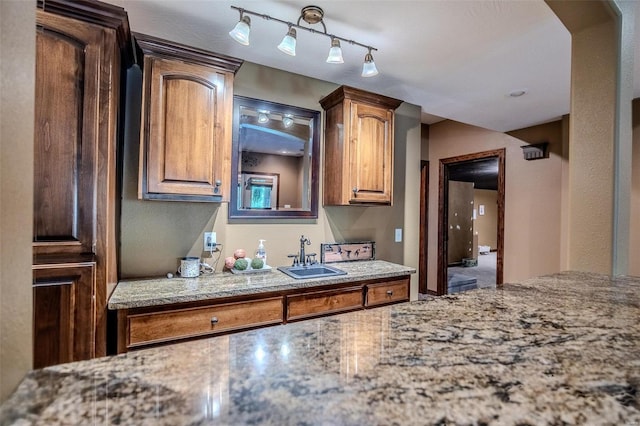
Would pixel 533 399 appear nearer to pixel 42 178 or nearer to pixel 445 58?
pixel 42 178

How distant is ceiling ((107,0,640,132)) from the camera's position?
5.68ft

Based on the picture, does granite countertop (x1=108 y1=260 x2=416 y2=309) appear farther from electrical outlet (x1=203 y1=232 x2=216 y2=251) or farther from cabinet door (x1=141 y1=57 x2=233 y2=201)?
cabinet door (x1=141 y1=57 x2=233 y2=201)

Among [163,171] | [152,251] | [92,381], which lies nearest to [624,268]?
[92,381]

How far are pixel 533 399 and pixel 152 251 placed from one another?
2.15 meters

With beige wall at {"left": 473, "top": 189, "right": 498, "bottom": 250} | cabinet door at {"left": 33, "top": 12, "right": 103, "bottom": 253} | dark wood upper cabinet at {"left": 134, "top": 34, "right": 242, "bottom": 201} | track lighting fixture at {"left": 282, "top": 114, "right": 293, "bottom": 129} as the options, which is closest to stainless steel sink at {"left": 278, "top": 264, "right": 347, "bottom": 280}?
dark wood upper cabinet at {"left": 134, "top": 34, "right": 242, "bottom": 201}

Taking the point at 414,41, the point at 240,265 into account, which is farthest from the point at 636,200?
the point at 240,265

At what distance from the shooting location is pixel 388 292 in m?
2.40

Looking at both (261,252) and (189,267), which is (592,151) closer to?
(261,252)

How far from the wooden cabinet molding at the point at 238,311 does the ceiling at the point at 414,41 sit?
162 centimetres

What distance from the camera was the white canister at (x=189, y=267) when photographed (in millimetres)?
2066

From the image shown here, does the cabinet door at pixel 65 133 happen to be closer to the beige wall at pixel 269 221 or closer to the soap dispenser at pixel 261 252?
the beige wall at pixel 269 221

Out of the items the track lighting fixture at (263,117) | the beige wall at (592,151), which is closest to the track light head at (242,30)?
the track lighting fixture at (263,117)

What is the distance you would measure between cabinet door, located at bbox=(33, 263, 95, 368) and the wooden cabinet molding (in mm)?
139

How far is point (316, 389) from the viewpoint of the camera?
490 millimetres
